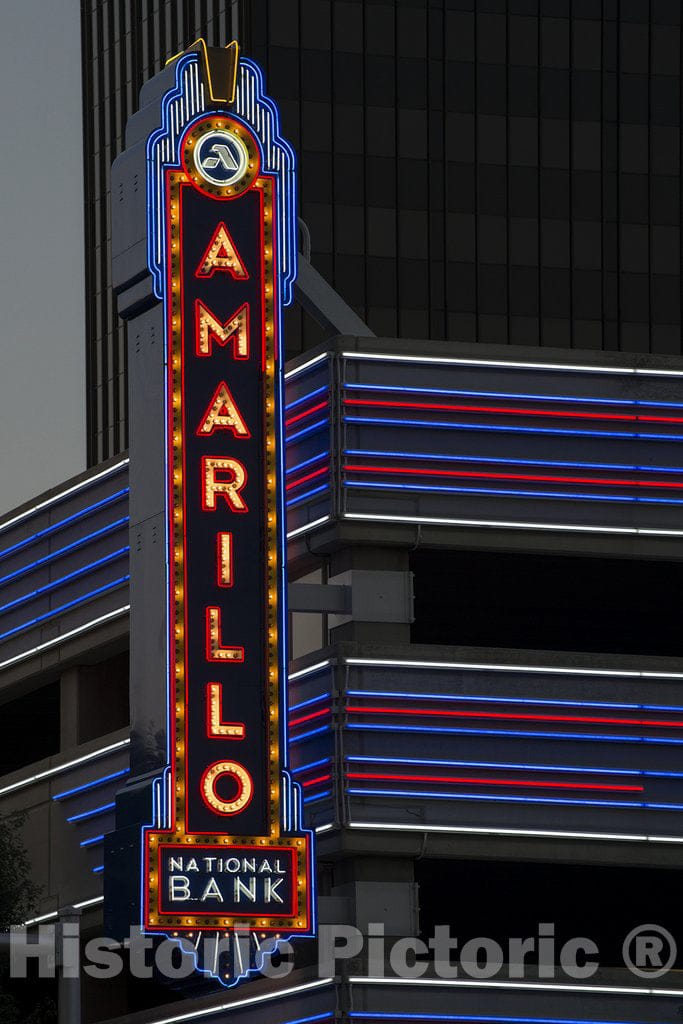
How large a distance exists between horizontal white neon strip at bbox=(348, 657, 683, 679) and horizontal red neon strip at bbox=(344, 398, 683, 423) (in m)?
4.09

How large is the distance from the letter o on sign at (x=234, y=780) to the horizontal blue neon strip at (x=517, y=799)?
180 cm

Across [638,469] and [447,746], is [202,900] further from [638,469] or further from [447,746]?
[638,469]

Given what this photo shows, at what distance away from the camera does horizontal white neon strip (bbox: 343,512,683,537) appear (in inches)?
1828

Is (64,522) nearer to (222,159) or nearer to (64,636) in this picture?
(64,636)

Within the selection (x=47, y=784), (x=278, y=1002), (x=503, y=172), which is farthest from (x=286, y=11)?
(x=278, y=1002)

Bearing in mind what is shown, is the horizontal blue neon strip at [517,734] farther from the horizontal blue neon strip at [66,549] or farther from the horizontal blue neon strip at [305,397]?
the horizontal blue neon strip at [66,549]

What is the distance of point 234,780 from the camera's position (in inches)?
1738

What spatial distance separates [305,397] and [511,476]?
3.47 m

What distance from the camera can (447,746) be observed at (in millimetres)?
45812

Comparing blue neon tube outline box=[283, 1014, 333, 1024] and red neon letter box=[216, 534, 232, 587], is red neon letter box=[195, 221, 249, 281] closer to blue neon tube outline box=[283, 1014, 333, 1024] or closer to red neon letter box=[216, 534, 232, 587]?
red neon letter box=[216, 534, 232, 587]

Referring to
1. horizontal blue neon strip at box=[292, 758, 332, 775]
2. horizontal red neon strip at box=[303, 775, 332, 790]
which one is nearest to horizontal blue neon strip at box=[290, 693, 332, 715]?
horizontal blue neon strip at box=[292, 758, 332, 775]

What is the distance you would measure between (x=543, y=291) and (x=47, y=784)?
54302mm

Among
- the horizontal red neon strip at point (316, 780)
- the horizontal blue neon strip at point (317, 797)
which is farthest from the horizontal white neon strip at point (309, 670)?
the horizontal blue neon strip at point (317, 797)

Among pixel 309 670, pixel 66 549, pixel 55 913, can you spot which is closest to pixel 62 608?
pixel 66 549
